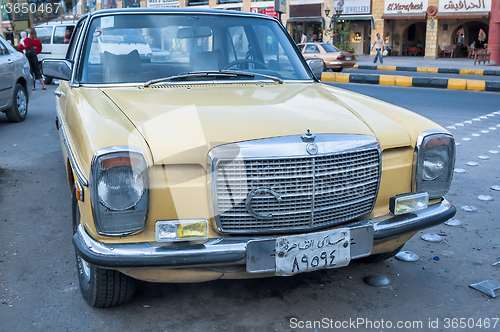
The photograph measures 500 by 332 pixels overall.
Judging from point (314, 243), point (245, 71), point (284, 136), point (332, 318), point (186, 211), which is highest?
point (245, 71)

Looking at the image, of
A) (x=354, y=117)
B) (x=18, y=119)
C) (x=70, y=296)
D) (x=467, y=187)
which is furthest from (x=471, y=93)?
(x=70, y=296)

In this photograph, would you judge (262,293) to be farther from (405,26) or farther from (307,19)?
(307,19)

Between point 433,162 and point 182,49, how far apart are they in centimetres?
181

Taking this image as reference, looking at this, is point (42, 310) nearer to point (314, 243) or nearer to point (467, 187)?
point (314, 243)

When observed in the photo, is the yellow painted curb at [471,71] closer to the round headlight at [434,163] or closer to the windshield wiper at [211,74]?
the windshield wiper at [211,74]

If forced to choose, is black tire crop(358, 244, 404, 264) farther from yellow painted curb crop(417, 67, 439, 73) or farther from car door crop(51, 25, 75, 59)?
yellow painted curb crop(417, 67, 439, 73)

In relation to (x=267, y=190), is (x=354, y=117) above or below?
above

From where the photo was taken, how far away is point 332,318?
2.54 metres

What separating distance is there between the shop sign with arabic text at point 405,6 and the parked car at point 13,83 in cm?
2814

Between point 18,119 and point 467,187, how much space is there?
7.01 meters

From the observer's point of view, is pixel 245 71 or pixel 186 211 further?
pixel 245 71

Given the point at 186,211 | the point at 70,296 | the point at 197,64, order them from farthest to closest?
1. the point at 197,64
2. the point at 70,296
3. the point at 186,211

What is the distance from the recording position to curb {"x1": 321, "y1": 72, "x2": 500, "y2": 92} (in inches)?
513

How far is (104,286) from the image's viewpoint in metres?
2.45
